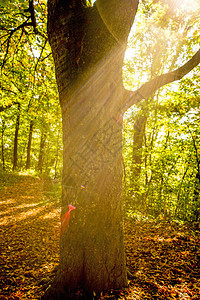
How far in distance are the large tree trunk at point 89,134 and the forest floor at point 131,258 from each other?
1.53ft

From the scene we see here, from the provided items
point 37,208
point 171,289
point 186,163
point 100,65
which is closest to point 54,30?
point 100,65

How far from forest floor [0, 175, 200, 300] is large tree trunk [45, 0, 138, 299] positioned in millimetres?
465

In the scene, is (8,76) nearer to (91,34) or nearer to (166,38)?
(91,34)

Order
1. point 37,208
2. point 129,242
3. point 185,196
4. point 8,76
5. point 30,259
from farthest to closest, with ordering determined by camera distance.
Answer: point 37,208
point 8,76
point 185,196
point 129,242
point 30,259

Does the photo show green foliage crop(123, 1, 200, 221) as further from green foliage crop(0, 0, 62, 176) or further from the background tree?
the background tree

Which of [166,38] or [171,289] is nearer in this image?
[171,289]

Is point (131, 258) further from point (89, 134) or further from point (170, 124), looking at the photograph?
point (170, 124)

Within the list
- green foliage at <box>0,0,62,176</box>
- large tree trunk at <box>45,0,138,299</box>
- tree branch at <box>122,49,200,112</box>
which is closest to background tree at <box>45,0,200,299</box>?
large tree trunk at <box>45,0,138,299</box>

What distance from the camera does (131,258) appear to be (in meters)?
3.41

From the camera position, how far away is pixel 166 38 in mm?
8820

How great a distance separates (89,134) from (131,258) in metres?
2.87

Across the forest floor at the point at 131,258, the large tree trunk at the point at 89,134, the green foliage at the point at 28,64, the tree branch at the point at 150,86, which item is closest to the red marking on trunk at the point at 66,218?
the large tree trunk at the point at 89,134

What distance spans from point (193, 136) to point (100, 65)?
5.05 metres

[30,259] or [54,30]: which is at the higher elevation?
[54,30]
